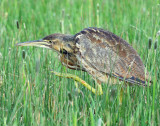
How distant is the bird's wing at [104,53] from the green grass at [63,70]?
0.65 feet

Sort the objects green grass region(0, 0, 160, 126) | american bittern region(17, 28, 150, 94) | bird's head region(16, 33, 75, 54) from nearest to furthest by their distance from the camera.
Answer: green grass region(0, 0, 160, 126), american bittern region(17, 28, 150, 94), bird's head region(16, 33, 75, 54)

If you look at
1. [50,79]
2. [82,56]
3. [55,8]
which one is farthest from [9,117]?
[55,8]

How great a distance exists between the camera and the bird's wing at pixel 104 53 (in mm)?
4425

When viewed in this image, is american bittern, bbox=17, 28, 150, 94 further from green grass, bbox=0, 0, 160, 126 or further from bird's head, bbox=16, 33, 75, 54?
green grass, bbox=0, 0, 160, 126

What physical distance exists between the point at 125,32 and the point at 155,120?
2710 millimetres

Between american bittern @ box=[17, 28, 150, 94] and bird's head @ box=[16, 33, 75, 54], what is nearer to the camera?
Result: american bittern @ box=[17, 28, 150, 94]

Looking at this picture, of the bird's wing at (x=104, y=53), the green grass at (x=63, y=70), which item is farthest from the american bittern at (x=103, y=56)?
the green grass at (x=63, y=70)

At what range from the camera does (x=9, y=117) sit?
139 inches

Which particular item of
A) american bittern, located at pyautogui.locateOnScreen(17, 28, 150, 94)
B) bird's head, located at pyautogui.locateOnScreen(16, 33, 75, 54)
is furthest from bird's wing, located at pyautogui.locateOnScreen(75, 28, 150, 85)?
bird's head, located at pyautogui.locateOnScreen(16, 33, 75, 54)

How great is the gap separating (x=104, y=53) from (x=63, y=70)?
678 millimetres

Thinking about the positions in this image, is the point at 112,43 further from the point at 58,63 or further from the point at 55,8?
the point at 55,8

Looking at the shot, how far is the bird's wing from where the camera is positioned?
174 inches

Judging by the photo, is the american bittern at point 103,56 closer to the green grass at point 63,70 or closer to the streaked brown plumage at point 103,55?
the streaked brown plumage at point 103,55

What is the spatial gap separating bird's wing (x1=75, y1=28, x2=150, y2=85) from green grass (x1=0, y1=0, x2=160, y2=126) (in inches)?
7.8
